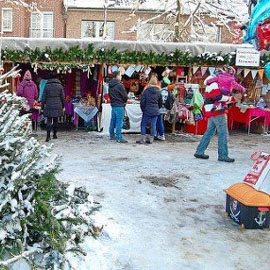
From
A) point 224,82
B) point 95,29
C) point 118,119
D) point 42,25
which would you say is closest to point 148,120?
point 118,119

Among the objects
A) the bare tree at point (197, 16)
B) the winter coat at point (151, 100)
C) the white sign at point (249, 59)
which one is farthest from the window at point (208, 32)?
the winter coat at point (151, 100)

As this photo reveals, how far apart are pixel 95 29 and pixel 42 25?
3.09 m

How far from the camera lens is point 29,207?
3979 mm

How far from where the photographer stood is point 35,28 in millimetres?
28359

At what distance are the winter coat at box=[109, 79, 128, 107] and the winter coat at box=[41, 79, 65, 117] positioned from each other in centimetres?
116

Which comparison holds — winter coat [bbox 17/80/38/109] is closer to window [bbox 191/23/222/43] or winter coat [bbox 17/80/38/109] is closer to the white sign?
the white sign

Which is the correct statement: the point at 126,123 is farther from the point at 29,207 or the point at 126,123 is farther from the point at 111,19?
the point at 111,19

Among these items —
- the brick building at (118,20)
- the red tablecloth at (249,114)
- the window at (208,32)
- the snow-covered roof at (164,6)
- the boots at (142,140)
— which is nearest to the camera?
the boots at (142,140)

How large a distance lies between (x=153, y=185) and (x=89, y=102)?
618 cm

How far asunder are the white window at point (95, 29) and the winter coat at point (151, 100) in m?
18.3

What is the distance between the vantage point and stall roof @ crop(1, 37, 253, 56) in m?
11.7

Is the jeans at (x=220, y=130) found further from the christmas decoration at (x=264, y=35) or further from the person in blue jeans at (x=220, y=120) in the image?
the christmas decoration at (x=264, y=35)

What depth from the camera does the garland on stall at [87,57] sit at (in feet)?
38.7

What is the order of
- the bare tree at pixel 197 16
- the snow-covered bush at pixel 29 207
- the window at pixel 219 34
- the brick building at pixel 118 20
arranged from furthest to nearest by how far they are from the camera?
1. the window at pixel 219 34
2. the brick building at pixel 118 20
3. the bare tree at pixel 197 16
4. the snow-covered bush at pixel 29 207
